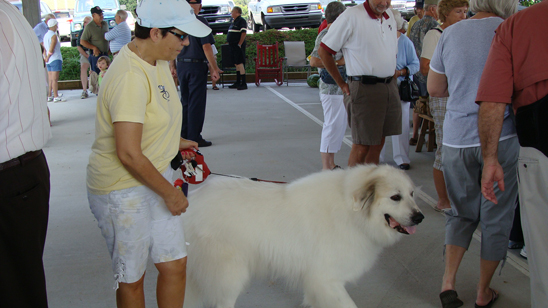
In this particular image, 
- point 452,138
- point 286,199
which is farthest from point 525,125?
point 286,199

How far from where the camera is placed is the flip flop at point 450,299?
2814 mm

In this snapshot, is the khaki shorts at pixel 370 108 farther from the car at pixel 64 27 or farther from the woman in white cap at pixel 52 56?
the car at pixel 64 27

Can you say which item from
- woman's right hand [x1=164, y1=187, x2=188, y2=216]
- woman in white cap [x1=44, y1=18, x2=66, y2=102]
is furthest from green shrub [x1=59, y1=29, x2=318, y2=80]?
woman's right hand [x1=164, y1=187, x2=188, y2=216]

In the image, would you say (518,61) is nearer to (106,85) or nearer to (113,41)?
(106,85)

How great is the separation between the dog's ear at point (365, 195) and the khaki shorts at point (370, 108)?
1.95 m

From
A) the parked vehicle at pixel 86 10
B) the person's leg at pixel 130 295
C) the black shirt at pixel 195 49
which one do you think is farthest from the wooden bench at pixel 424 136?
the parked vehicle at pixel 86 10

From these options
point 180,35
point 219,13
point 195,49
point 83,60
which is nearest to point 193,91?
point 195,49

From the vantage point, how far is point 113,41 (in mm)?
10312

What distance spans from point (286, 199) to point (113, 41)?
9.12 meters

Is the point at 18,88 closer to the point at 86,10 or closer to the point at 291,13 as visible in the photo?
the point at 291,13

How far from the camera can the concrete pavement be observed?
3.01 metres

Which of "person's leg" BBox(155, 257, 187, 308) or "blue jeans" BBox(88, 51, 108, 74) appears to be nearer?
"person's leg" BBox(155, 257, 187, 308)

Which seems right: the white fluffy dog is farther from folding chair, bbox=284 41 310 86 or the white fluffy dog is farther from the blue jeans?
folding chair, bbox=284 41 310 86

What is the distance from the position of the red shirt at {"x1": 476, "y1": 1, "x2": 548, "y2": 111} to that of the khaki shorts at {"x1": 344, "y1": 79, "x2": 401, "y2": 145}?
1.99m
